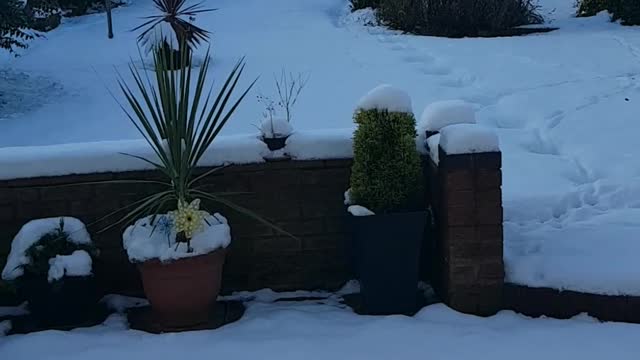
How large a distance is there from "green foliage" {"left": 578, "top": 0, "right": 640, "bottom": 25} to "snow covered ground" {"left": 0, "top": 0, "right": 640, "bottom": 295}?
11.7 inches

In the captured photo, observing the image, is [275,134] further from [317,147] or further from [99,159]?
[99,159]

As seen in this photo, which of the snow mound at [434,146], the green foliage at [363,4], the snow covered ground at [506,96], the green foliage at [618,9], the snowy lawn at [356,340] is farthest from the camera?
the green foliage at [363,4]

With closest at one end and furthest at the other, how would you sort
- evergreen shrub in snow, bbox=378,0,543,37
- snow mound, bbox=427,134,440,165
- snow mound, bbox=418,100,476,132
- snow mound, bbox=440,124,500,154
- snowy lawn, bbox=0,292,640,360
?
snowy lawn, bbox=0,292,640,360, snow mound, bbox=440,124,500,154, snow mound, bbox=427,134,440,165, snow mound, bbox=418,100,476,132, evergreen shrub in snow, bbox=378,0,543,37

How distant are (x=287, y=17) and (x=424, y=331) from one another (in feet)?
44.6

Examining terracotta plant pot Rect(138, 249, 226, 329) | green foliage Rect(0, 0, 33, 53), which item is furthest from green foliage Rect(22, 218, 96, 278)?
green foliage Rect(0, 0, 33, 53)

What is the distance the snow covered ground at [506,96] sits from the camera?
14.1ft

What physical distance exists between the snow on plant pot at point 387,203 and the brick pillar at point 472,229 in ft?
0.45

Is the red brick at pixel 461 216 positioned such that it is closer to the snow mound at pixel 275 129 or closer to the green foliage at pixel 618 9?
the snow mound at pixel 275 129

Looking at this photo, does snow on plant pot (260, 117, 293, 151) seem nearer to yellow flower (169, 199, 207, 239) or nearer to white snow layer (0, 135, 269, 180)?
white snow layer (0, 135, 269, 180)

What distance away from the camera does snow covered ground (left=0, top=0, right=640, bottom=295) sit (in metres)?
4.30

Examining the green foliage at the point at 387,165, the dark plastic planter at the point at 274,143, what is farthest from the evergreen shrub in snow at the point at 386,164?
the dark plastic planter at the point at 274,143

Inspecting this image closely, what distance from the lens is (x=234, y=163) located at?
4.07 m

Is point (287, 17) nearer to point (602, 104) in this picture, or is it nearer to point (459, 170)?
point (602, 104)

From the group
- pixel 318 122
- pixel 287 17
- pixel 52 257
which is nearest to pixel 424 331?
pixel 52 257
